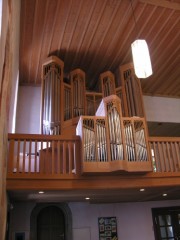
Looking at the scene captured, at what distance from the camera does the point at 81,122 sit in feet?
20.3

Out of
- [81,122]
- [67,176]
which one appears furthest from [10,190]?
[81,122]

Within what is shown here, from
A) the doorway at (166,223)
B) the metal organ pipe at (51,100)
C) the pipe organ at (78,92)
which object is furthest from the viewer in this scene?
the doorway at (166,223)

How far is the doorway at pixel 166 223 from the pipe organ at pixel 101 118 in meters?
3.94

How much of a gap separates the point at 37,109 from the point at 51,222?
12.3 ft

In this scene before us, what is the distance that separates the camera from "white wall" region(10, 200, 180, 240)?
8.23 m

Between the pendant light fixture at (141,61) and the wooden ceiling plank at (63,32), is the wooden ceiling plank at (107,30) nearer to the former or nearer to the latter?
the wooden ceiling plank at (63,32)

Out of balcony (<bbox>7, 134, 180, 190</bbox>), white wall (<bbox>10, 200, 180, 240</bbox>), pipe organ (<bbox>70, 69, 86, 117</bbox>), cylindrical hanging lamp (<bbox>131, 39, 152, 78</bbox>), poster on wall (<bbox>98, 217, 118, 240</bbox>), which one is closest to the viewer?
cylindrical hanging lamp (<bbox>131, 39, 152, 78</bbox>)

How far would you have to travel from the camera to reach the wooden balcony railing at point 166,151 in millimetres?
6671

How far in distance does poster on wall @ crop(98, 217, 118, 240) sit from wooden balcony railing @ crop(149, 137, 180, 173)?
3.08m

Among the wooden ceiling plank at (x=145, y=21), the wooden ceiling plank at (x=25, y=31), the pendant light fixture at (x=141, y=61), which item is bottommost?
the pendant light fixture at (x=141, y=61)

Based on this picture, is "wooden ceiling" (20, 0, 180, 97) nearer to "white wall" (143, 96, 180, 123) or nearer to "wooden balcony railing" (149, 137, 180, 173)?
"white wall" (143, 96, 180, 123)

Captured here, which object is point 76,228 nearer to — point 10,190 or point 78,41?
point 10,190

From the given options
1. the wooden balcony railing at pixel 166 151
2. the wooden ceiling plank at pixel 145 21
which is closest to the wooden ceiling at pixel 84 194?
the wooden balcony railing at pixel 166 151

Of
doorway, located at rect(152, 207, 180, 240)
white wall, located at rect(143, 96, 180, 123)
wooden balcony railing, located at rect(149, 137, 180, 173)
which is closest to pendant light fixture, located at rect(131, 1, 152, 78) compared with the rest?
wooden balcony railing, located at rect(149, 137, 180, 173)
